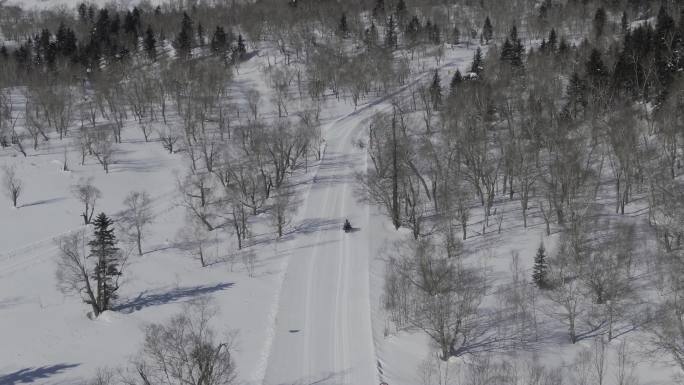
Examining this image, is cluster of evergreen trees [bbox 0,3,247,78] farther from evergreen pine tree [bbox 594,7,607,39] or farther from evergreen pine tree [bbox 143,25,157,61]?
evergreen pine tree [bbox 594,7,607,39]

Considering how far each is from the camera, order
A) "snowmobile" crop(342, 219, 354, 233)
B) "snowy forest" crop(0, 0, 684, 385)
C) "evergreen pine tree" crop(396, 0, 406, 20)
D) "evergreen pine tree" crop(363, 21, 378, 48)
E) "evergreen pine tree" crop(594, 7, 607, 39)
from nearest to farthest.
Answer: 1. "snowy forest" crop(0, 0, 684, 385)
2. "snowmobile" crop(342, 219, 354, 233)
3. "evergreen pine tree" crop(594, 7, 607, 39)
4. "evergreen pine tree" crop(363, 21, 378, 48)
5. "evergreen pine tree" crop(396, 0, 406, 20)

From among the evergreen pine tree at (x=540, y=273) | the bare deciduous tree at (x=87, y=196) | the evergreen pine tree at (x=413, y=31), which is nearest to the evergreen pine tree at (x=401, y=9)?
the evergreen pine tree at (x=413, y=31)

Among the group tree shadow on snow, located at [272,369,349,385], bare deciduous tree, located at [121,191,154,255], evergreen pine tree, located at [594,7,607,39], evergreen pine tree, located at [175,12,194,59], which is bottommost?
tree shadow on snow, located at [272,369,349,385]

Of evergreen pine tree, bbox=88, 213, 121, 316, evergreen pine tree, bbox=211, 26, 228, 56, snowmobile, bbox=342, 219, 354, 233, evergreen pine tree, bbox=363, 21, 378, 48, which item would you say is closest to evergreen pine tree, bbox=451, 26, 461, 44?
evergreen pine tree, bbox=363, 21, 378, 48


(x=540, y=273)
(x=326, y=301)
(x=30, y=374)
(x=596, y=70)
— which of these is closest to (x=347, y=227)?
(x=326, y=301)

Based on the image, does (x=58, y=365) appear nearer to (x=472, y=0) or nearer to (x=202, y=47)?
(x=202, y=47)

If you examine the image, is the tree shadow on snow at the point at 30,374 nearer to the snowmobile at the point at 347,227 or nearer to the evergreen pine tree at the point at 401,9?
the snowmobile at the point at 347,227

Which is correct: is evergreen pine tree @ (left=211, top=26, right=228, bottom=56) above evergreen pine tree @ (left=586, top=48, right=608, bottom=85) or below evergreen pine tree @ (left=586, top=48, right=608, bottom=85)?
above
